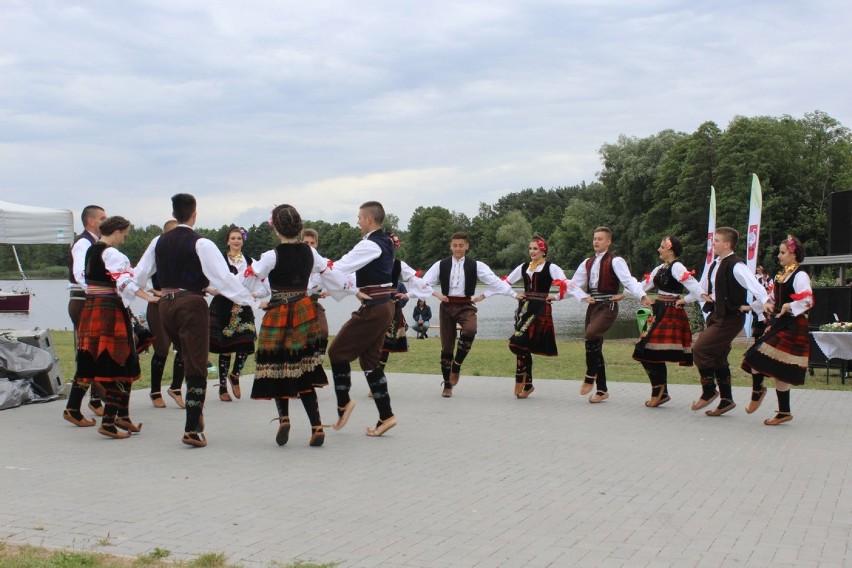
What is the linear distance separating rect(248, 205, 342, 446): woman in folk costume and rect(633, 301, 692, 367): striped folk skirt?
391 cm

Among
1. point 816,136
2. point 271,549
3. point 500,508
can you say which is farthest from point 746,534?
point 816,136

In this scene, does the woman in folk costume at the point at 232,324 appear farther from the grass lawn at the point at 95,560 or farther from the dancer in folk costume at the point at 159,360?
the grass lawn at the point at 95,560

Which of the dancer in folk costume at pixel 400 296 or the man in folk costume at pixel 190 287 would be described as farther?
the dancer in folk costume at pixel 400 296

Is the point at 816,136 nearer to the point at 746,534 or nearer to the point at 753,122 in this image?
the point at 753,122

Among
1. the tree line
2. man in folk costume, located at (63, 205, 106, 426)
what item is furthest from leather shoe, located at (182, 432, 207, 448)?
the tree line

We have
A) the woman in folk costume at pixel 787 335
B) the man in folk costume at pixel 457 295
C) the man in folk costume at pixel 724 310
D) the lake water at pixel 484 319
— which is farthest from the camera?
→ the lake water at pixel 484 319

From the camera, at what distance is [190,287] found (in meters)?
6.91

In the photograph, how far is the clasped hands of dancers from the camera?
693 centimetres

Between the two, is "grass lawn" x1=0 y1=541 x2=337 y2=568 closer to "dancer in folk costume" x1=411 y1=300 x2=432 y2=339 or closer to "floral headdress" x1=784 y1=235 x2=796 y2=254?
"floral headdress" x1=784 y1=235 x2=796 y2=254

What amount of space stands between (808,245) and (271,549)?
51.0 m

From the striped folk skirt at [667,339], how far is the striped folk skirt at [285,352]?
3.93 m

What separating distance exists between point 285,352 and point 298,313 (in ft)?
1.09

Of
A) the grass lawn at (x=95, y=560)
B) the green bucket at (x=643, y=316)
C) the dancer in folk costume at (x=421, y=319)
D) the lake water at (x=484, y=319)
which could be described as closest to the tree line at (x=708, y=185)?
the lake water at (x=484, y=319)

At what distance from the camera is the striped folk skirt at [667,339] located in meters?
9.30
